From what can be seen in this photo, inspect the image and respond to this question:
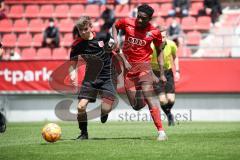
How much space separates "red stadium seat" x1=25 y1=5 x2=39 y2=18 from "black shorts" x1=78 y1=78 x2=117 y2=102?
1496 cm

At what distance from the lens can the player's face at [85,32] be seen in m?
13.5

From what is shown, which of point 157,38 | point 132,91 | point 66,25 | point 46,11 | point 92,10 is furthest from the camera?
point 46,11

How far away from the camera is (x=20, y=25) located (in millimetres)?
28219

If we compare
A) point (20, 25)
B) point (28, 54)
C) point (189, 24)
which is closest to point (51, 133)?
point (28, 54)

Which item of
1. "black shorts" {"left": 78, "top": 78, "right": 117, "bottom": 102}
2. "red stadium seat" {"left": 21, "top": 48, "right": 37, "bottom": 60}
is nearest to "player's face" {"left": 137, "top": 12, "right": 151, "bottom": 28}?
"black shorts" {"left": 78, "top": 78, "right": 117, "bottom": 102}

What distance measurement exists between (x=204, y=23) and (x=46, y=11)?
715 cm

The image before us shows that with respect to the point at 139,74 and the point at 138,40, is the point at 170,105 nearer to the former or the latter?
the point at 139,74

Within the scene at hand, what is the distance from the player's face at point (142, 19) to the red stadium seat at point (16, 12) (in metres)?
16.3

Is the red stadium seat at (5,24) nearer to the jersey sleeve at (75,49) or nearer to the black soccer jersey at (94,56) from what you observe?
the black soccer jersey at (94,56)

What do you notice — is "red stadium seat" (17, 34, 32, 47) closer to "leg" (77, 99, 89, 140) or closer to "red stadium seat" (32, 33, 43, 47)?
"red stadium seat" (32, 33, 43, 47)

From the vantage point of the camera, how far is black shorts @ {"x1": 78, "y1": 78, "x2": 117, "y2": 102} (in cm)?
1376

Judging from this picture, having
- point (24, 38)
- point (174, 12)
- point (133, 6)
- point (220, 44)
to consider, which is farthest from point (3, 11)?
point (220, 44)

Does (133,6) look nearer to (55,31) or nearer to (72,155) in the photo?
(55,31)

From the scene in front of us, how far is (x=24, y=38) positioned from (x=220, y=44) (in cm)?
862
